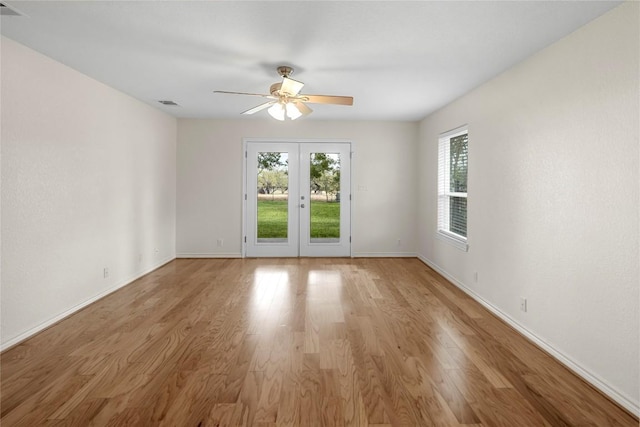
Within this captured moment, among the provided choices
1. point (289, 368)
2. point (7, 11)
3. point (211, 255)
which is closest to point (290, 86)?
point (7, 11)

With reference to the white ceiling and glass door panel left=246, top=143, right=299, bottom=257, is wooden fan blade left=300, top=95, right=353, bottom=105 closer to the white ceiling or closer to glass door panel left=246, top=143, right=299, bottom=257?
the white ceiling

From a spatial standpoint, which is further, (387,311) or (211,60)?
(387,311)

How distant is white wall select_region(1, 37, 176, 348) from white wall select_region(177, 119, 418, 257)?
40.6 inches

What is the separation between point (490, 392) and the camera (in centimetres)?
208

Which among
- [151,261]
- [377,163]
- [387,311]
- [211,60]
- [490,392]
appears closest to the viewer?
[490,392]

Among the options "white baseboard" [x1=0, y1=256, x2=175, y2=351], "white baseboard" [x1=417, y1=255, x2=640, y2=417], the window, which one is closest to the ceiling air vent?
"white baseboard" [x1=0, y1=256, x2=175, y2=351]

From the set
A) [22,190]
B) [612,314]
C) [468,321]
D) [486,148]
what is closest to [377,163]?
[486,148]

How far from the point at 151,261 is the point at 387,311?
3.64 metres

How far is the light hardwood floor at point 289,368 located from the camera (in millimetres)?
1882

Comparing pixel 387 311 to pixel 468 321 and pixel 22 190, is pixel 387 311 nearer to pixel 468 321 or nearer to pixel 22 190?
pixel 468 321

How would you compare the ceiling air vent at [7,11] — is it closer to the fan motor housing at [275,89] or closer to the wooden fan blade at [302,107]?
the fan motor housing at [275,89]

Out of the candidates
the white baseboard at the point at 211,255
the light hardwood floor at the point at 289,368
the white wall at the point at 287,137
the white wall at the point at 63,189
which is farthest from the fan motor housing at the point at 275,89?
the white baseboard at the point at 211,255

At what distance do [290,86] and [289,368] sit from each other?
7.64ft

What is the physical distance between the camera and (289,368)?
2354mm
